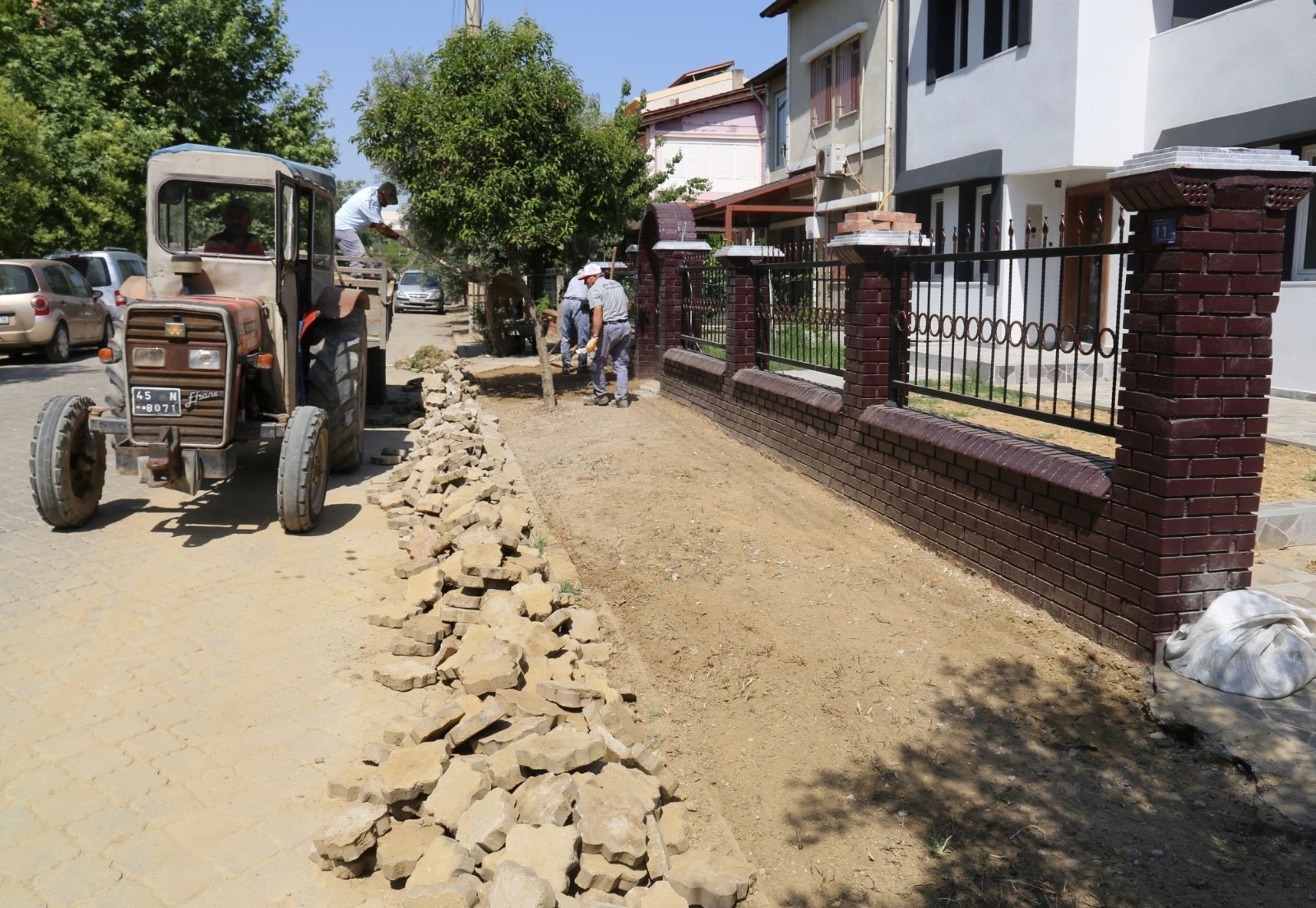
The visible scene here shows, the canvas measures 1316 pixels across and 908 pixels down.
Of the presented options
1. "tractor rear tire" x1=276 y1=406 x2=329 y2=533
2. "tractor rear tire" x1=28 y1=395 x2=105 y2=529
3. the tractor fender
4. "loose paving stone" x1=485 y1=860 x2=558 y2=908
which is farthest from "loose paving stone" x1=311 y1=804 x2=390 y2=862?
the tractor fender

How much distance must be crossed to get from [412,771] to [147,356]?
4248 mm

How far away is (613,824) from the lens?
324 cm

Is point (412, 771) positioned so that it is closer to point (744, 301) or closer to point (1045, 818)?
point (1045, 818)

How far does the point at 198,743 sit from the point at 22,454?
7.09 metres

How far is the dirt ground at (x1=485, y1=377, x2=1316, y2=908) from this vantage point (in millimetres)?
3359

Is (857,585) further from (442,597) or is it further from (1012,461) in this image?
(442,597)

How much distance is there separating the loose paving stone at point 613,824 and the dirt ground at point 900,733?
1.55 feet

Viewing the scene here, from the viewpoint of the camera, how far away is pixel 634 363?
598 inches

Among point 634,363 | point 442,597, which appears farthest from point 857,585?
point 634,363

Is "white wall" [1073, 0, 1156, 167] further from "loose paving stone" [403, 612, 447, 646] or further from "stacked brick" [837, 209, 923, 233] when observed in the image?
"loose paving stone" [403, 612, 447, 646]

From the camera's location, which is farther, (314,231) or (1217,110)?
(1217,110)

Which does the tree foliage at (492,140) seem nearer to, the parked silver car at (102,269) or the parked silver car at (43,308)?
the parked silver car at (43,308)

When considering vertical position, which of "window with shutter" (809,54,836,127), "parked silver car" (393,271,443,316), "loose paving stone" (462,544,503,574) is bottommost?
"loose paving stone" (462,544,503,574)

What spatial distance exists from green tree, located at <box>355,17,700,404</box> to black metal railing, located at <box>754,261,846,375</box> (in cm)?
346
